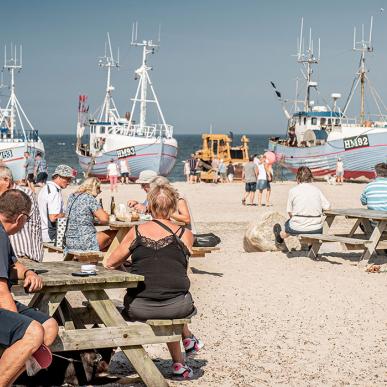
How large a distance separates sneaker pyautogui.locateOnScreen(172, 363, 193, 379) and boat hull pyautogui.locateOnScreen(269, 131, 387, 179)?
37427mm

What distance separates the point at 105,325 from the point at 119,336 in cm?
13

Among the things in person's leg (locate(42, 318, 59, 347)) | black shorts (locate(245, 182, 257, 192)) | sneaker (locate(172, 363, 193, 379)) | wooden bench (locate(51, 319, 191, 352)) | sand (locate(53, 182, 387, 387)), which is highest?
person's leg (locate(42, 318, 59, 347))

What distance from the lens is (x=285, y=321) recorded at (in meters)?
7.67

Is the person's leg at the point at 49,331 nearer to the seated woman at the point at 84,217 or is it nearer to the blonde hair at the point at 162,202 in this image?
the blonde hair at the point at 162,202

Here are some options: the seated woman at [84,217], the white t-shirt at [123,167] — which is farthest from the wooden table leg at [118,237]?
the white t-shirt at [123,167]

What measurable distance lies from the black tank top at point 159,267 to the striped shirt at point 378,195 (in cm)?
593

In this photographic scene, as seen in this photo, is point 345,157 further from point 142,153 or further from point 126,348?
point 126,348

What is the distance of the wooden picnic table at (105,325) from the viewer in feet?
16.8

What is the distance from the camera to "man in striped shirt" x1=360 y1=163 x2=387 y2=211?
433 inches

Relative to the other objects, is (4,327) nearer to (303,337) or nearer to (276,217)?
(303,337)

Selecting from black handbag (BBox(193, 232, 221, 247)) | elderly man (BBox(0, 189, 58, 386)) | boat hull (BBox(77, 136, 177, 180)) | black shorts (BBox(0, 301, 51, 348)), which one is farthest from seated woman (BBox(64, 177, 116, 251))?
boat hull (BBox(77, 136, 177, 180))

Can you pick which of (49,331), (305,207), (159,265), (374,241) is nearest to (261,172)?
(305,207)

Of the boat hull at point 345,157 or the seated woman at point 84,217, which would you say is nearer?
the seated woman at point 84,217

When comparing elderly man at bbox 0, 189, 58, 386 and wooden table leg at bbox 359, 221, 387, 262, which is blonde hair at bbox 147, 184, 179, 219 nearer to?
elderly man at bbox 0, 189, 58, 386
